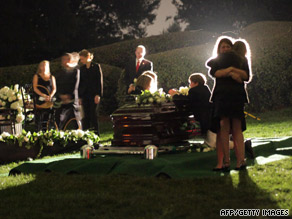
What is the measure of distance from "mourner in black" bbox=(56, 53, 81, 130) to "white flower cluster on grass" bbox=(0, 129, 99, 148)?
87 centimetres

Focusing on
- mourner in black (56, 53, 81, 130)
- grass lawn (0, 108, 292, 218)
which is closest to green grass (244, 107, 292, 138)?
mourner in black (56, 53, 81, 130)

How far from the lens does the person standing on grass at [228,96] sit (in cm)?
655

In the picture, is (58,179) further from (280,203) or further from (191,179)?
(280,203)

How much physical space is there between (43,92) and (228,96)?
4924mm

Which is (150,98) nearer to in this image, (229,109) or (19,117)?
(229,109)

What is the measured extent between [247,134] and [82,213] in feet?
24.2

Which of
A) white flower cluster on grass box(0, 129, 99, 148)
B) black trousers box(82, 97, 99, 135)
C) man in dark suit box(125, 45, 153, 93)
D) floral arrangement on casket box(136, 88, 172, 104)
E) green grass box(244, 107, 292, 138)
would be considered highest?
man in dark suit box(125, 45, 153, 93)

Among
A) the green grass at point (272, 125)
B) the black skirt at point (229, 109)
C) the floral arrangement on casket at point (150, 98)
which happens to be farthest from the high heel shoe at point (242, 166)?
the green grass at point (272, 125)

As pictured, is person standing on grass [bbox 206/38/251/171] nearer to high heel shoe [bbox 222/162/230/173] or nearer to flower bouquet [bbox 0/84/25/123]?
high heel shoe [bbox 222/162/230/173]

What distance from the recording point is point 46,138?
905 centimetres

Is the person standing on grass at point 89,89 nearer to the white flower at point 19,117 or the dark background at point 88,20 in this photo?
the white flower at point 19,117

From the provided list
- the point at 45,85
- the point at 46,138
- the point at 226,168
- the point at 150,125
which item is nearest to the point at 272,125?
the point at 150,125

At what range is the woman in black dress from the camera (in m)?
10.1

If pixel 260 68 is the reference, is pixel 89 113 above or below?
below
